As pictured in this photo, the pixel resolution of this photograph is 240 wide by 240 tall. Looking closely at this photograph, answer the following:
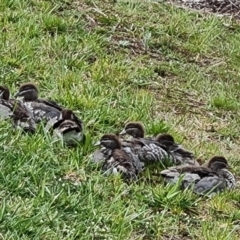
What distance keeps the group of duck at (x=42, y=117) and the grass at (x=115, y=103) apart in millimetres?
99

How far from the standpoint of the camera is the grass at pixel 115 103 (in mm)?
4168

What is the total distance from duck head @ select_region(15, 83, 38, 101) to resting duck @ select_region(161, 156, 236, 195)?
1294 mm

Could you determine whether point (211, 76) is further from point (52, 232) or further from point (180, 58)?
point (52, 232)

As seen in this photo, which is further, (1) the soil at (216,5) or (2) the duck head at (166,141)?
(1) the soil at (216,5)

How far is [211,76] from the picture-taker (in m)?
8.05

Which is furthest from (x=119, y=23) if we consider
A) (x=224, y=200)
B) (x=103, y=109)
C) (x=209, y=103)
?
(x=224, y=200)

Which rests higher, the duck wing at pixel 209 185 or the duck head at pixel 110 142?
the duck head at pixel 110 142

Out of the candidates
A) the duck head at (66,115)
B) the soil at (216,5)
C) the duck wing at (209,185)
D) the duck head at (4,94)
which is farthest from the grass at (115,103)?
the soil at (216,5)

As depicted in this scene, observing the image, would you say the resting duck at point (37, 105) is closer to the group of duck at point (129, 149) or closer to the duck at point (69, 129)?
the group of duck at point (129, 149)

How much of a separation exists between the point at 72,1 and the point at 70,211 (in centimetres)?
520

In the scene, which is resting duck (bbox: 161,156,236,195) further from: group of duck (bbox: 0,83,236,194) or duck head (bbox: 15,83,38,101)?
duck head (bbox: 15,83,38,101)

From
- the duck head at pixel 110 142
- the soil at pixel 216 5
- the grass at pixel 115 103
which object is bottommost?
the soil at pixel 216 5

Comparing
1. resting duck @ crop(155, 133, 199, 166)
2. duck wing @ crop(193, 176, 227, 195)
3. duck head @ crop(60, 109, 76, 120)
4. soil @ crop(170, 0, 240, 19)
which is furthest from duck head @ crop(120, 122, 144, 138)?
soil @ crop(170, 0, 240, 19)

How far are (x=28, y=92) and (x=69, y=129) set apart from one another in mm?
744
